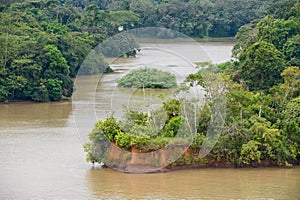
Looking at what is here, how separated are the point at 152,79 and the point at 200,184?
7069mm

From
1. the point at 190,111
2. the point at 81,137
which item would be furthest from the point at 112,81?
the point at 190,111

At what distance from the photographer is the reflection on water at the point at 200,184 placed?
14.8 metres

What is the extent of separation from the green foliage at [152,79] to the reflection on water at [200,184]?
4778 millimetres

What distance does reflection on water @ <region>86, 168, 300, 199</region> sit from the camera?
14.8 m

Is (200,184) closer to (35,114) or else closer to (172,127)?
(172,127)

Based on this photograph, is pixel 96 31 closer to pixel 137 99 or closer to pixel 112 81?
pixel 112 81

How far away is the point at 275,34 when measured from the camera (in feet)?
79.3

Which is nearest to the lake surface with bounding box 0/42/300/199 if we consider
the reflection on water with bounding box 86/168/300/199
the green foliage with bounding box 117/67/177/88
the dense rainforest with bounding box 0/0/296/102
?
the reflection on water with bounding box 86/168/300/199

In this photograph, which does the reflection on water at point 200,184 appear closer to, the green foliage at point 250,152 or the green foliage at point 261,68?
the green foliage at point 250,152

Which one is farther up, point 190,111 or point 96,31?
point 96,31

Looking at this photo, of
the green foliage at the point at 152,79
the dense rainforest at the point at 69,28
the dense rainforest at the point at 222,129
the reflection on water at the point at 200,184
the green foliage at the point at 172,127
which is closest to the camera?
the reflection on water at the point at 200,184

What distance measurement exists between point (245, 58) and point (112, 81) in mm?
6661

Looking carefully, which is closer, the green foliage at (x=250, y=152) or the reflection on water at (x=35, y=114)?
the green foliage at (x=250, y=152)

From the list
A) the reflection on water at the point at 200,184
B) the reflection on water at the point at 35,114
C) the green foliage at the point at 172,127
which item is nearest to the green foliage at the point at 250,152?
the reflection on water at the point at 200,184
